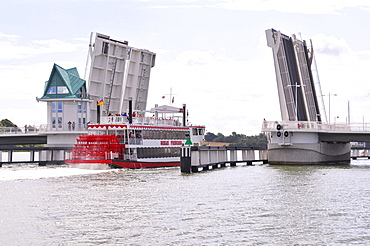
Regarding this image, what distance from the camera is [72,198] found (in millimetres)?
28156

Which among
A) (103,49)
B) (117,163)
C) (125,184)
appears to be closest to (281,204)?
(125,184)

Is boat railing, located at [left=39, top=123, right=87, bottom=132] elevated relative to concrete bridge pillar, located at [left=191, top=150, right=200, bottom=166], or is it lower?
elevated

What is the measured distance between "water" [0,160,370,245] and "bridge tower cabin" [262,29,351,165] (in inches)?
721

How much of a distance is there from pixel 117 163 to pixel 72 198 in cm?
2041

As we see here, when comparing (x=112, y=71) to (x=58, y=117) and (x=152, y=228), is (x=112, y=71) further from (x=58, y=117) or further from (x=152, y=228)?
(x=152, y=228)

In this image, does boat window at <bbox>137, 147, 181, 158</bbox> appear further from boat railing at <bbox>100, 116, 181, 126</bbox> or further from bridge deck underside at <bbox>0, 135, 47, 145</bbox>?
bridge deck underside at <bbox>0, 135, 47, 145</bbox>

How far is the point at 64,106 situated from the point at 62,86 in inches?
74.1

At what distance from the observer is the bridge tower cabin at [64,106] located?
62719 millimetres

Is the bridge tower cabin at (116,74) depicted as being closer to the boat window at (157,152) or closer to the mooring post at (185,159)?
the boat window at (157,152)

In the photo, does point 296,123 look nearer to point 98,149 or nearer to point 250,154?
point 250,154

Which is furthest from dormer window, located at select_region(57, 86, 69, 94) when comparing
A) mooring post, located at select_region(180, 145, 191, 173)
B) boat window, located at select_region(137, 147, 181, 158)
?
mooring post, located at select_region(180, 145, 191, 173)

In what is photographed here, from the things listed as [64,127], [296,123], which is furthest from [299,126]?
[64,127]

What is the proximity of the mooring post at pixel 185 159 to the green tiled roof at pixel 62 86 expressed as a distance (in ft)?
70.4

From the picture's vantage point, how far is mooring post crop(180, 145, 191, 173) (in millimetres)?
44156
